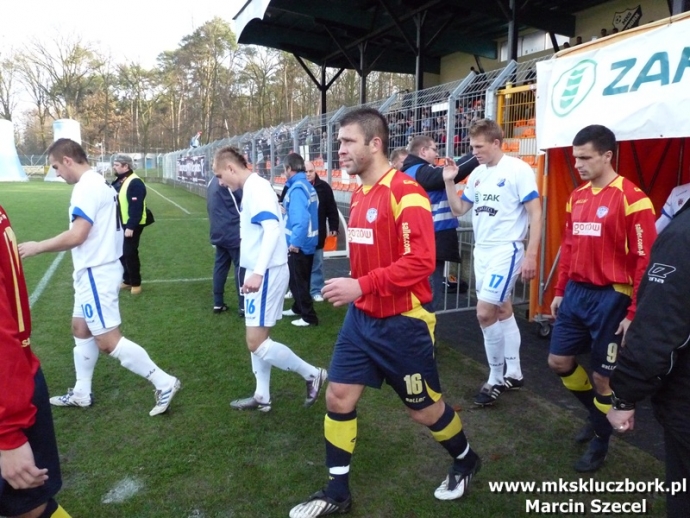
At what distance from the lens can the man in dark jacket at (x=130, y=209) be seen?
772cm

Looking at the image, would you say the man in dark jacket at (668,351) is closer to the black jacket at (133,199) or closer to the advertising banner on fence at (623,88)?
the advertising banner on fence at (623,88)

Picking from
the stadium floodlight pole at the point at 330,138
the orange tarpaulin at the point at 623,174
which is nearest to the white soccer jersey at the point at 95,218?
the orange tarpaulin at the point at 623,174

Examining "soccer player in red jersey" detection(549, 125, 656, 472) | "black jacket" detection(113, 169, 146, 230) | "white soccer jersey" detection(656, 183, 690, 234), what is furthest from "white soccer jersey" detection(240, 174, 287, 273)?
"black jacket" detection(113, 169, 146, 230)

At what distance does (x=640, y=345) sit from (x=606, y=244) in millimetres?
1576

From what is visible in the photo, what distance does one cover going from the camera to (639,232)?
9.78 feet

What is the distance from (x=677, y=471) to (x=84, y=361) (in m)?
3.92

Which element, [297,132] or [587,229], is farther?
[297,132]

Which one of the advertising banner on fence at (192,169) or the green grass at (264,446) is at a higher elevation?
the advertising banner on fence at (192,169)

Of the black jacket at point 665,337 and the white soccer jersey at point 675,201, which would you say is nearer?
the black jacket at point 665,337

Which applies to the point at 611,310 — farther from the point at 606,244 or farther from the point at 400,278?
the point at 400,278

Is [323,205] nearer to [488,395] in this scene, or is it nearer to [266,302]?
[266,302]

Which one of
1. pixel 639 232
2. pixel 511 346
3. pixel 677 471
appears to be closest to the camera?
pixel 677 471

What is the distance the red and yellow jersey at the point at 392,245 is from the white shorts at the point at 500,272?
150 cm

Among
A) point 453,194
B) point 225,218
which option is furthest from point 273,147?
point 453,194
